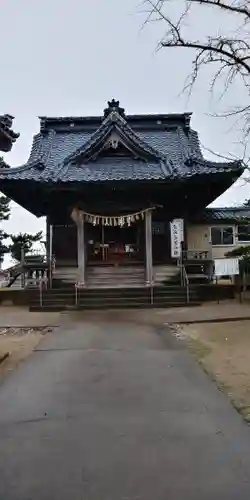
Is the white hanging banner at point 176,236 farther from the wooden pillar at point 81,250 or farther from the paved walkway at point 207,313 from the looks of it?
the wooden pillar at point 81,250

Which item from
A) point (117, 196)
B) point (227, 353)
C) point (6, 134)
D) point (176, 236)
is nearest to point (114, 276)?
point (176, 236)

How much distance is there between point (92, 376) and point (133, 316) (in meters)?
8.29

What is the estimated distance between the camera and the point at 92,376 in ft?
23.4

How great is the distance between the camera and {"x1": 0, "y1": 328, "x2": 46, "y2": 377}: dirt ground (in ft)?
27.6

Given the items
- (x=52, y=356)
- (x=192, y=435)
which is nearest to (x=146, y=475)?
(x=192, y=435)

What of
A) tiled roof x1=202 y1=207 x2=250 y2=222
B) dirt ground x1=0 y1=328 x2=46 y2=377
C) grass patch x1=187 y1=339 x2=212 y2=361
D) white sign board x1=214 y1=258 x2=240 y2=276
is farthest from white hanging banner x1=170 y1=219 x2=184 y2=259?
grass patch x1=187 y1=339 x2=212 y2=361

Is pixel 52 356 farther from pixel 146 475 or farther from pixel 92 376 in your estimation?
pixel 146 475

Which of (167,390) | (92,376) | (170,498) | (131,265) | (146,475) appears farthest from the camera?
(131,265)

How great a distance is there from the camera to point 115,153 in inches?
908

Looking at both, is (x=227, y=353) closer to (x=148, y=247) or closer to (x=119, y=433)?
(x=119, y=433)

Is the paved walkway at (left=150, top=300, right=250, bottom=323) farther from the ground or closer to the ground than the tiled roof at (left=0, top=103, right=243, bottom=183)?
closer to the ground

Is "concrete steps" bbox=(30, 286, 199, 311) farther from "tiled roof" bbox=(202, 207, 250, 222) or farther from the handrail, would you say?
"tiled roof" bbox=(202, 207, 250, 222)

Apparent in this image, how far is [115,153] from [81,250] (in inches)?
208

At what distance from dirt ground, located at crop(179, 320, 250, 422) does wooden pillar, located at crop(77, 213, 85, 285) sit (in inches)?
310
